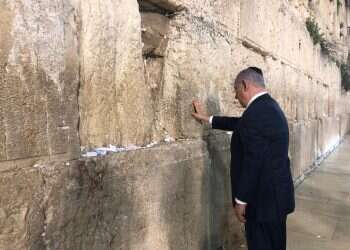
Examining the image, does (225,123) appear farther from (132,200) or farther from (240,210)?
(132,200)

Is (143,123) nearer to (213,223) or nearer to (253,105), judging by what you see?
(253,105)

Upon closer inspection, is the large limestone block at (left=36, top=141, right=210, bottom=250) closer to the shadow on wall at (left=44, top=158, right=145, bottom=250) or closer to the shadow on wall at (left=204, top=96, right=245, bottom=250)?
the shadow on wall at (left=44, top=158, right=145, bottom=250)

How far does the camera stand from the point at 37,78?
1.83 m

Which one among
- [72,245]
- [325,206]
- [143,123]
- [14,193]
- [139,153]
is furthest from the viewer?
[325,206]

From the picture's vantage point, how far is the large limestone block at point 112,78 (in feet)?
7.20

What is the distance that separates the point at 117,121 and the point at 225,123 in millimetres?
1073

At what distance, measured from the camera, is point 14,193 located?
1.69 m

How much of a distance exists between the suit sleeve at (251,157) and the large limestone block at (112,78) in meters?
0.58

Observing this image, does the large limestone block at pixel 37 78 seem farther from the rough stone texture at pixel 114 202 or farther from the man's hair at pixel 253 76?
the man's hair at pixel 253 76

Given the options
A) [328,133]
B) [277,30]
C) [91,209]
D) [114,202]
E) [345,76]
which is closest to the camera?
[91,209]

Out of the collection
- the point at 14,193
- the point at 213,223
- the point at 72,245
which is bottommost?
the point at 213,223

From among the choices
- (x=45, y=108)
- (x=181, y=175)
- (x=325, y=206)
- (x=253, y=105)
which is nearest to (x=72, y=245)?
(x=45, y=108)

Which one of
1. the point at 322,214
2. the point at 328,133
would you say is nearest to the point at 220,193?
the point at 322,214

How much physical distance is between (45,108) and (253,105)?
135cm
